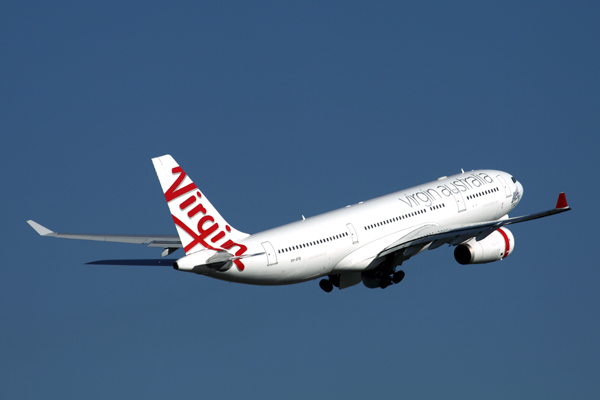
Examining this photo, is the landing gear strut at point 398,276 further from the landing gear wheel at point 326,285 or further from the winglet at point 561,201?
the winglet at point 561,201

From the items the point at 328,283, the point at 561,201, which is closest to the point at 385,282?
the point at 328,283

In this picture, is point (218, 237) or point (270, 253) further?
point (270, 253)

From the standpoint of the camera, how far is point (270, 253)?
51.6 m

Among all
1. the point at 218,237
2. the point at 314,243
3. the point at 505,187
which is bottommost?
the point at 218,237

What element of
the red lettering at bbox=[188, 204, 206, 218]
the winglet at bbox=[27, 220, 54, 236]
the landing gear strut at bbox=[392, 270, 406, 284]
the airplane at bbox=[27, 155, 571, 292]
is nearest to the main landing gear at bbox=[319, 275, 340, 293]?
the airplane at bbox=[27, 155, 571, 292]

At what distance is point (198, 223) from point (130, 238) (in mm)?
8278

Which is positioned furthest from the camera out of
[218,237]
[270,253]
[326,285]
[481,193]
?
[481,193]

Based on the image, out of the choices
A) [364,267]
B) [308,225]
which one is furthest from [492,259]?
[308,225]

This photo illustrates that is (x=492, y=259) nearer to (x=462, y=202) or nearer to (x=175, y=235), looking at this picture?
(x=462, y=202)

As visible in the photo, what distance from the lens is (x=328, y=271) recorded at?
183ft

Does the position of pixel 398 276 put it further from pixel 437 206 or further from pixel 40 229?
pixel 40 229

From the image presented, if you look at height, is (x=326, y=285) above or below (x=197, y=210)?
above

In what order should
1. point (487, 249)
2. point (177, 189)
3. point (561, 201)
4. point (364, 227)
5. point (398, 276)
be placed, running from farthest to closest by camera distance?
point (487, 249) < point (398, 276) < point (364, 227) < point (561, 201) < point (177, 189)

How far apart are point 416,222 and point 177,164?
57.6ft
